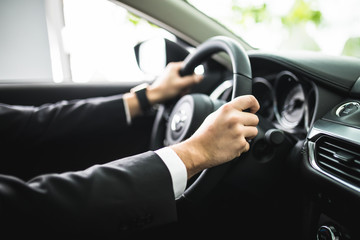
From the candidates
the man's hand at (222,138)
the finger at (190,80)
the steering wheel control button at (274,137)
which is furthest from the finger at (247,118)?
the finger at (190,80)

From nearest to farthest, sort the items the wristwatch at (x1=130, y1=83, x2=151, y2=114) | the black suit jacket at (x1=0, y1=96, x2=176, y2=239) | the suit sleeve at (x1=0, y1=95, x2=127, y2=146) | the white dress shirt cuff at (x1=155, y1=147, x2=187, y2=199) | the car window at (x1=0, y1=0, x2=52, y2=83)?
the black suit jacket at (x1=0, y1=96, x2=176, y2=239)
the white dress shirt cuff at (x1=155, y1=147, x2=187, y2=199)
the suit sleeve at (x1=0, y1=95, x2=127, y2=146)
the wristwatch at (x1=130, y1=83, x2=151, y2=114)
the car window at (x1=0, y1=0, x2=52, y2=83)

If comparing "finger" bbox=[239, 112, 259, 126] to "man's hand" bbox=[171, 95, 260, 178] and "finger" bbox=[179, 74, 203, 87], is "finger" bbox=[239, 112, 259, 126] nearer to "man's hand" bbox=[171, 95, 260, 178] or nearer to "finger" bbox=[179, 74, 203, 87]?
"man's hand" bbox=[171, 95, 260, 178]

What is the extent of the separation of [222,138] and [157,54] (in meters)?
0.94

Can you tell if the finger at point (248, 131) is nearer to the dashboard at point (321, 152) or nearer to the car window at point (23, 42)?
Answer: the dashboard at point (321, 152)

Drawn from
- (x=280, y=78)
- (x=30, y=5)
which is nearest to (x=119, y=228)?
(x=280, y=78)

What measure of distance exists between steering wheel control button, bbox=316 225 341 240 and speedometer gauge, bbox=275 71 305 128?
1.13 ft

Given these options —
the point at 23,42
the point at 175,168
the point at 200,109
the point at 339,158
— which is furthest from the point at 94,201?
the point at 23,42

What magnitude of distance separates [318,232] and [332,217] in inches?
2.6

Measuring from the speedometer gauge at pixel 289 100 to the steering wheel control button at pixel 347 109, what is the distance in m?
0.20

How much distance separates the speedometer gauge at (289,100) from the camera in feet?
3.03

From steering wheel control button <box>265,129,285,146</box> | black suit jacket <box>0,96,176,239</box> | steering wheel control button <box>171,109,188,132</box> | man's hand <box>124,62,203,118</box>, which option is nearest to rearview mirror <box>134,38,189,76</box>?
man's hand <box>124,62,203,118</box>

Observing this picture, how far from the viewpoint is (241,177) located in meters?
0.74

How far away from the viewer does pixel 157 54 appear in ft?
4.66

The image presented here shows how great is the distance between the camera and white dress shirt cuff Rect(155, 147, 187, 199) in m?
0.59
